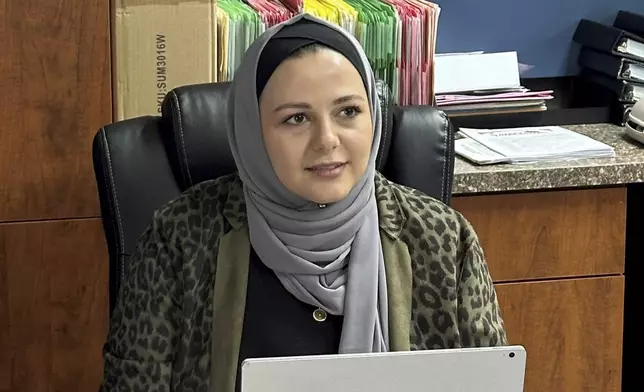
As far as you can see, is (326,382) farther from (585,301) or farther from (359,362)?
(585,301)

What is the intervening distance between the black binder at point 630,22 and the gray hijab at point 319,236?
4.46 feet

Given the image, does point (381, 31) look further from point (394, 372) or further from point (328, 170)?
point (394, 372)

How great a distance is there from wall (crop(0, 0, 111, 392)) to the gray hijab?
27.0 inches

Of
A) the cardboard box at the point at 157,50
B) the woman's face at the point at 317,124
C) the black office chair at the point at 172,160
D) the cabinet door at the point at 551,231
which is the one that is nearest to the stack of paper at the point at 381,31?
the cardboard box at the point at 157,50

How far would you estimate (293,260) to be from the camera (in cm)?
163

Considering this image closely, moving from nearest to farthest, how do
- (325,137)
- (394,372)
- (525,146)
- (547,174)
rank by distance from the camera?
(394,372)
(325,137)
(547,174)
(525,146)

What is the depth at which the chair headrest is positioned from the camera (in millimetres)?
1836

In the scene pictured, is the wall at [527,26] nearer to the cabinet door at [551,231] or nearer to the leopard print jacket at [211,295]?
the cabinet door at [551,231]

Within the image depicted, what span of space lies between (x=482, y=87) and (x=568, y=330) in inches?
25.0

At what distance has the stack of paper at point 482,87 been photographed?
2.63m

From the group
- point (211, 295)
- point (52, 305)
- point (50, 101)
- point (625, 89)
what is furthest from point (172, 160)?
point (625, 89)

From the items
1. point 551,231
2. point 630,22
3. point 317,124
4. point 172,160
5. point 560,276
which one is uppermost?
point 630,22

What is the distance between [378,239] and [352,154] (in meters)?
0.16

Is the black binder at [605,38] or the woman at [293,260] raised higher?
the black binder at [605,38]
